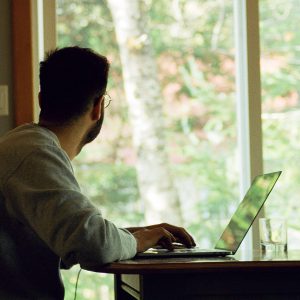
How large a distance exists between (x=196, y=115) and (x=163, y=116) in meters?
0.15

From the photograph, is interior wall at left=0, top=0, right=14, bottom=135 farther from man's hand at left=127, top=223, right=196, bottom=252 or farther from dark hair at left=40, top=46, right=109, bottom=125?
man's hand at left=127, top=223, right=196, bottom=252

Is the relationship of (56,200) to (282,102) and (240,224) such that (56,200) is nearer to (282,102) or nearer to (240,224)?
(240,224)

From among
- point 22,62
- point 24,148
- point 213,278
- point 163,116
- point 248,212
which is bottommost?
point 213,278

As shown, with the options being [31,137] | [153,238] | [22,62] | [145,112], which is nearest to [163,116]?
A: [145,112]

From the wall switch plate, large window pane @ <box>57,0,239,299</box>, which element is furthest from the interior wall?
large window pane @ <box>57,0,239,299</box>

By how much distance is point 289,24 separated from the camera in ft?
11.4

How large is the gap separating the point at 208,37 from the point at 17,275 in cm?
183

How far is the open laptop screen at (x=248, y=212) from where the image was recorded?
2.18 metres

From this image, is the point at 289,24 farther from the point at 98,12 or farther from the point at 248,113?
the point at 98,12

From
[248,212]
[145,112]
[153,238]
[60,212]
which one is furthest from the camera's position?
[145,112]

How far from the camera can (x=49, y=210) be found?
172cm

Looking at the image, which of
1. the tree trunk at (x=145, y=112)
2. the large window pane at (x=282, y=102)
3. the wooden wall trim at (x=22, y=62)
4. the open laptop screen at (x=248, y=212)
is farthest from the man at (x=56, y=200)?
the large window pane at (x=282, y=102)

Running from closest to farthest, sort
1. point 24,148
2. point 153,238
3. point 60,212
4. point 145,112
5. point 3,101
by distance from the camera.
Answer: point 60,212 → point 24,148 → point 153,238 → point 3,101 → point 145,112

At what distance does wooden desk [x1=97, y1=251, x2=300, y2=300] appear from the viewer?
1.74m
